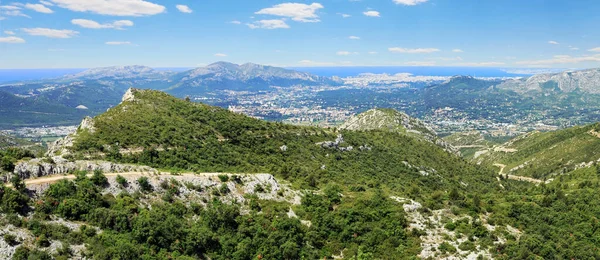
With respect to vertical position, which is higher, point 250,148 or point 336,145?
point 250,148

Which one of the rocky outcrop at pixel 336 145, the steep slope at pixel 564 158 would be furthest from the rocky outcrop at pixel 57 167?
the steep slope at pixel 564 158

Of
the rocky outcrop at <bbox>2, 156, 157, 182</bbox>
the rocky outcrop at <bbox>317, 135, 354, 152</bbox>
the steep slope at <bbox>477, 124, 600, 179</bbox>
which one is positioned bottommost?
the steep slope at <bbox>477, 124, 600, 179</bbox>

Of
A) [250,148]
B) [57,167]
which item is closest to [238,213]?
[57,167]

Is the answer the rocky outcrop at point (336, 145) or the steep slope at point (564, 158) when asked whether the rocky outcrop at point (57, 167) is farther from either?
the steep slope at point (564, 158)

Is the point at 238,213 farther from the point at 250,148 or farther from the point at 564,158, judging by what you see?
the point at 564,158

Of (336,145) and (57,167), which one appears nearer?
(57,167)

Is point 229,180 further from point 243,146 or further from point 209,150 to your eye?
point 243,146

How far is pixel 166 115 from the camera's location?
314ft

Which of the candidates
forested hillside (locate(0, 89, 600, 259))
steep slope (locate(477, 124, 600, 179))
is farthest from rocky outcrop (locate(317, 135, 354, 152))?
steep slope (locate(477, 124, 600, 179))

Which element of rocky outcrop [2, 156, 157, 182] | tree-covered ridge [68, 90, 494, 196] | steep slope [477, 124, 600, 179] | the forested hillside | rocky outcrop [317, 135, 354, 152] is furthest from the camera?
steep slope [477, 124, 600, 179]

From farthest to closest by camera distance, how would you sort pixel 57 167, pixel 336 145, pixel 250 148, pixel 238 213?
pixel 336 145 → pixel 250 148 → pixel 238 213 → pixel 57 167

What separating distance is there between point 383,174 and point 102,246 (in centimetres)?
8467

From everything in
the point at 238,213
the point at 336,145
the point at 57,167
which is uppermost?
the point at 57,167

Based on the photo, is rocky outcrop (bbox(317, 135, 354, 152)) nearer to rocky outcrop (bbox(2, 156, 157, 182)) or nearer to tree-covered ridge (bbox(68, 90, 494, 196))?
tree-covered ridge (bbox(68, 90, 494, 196))
